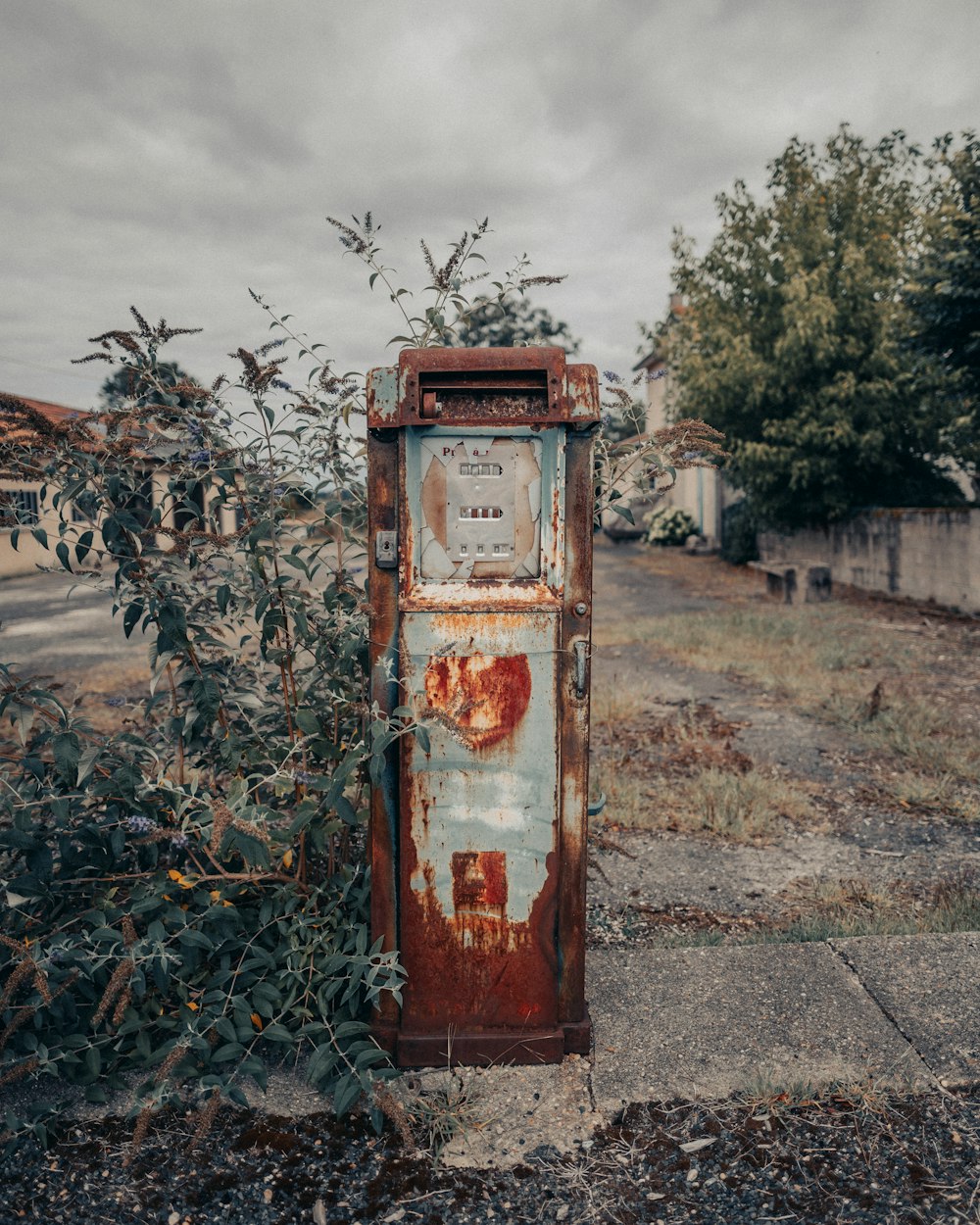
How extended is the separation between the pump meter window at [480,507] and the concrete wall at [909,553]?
30.1 feet

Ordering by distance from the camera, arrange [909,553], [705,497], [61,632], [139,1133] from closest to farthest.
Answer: [139,1133], [61,632], [909,553], [705,497]

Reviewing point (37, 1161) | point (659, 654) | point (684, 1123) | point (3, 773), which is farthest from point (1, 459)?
point (659, 654)

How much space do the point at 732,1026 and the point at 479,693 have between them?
1.24 meters

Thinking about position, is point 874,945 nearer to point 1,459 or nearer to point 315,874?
point 315,874

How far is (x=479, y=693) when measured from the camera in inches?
88.0

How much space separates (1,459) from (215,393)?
1.97 feet

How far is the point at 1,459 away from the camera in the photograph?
2.42 meters

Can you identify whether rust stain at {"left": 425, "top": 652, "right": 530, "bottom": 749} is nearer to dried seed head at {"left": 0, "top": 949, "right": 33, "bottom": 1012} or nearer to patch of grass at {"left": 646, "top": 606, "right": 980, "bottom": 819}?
dried seed head at {"left": 0, "top": 949, "right": 33, "bottom": 1012}

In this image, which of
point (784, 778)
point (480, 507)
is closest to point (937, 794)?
point (784, 778)

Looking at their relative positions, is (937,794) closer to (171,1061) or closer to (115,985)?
(171,1061)

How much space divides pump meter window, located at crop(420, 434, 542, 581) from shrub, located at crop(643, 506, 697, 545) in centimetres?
2076

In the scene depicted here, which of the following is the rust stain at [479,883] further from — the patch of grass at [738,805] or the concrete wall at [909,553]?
the concrete wall at [909,553]

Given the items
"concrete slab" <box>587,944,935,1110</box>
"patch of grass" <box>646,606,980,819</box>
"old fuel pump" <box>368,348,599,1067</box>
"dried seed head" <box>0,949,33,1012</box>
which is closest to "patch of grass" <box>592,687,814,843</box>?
"patch of grass" <box>646,606,980,819</box>

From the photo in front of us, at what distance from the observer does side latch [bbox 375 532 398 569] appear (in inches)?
86.6
